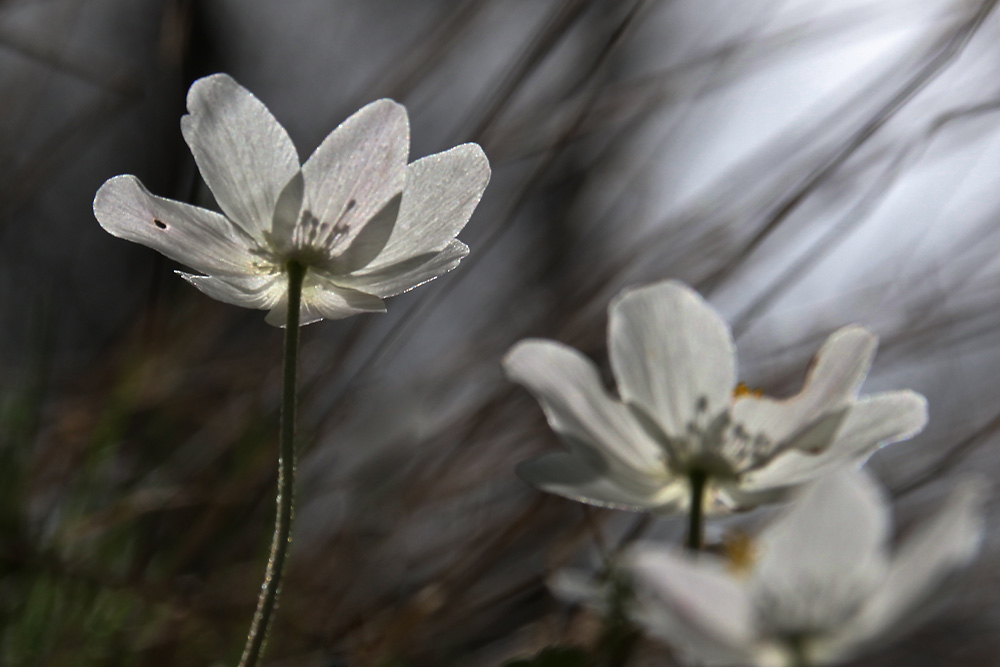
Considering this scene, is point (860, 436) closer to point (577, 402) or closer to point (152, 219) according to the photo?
point (577, 402)

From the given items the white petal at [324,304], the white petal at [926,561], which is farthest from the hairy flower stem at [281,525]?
the white petal at [926,561]

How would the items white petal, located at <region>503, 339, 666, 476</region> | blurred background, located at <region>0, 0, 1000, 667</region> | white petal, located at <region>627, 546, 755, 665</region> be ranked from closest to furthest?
1. white petal, located at <region>627, 546, 755, 665</region>
2. white petal, located at <region>503, 339, 666, 476</region>
3. blurred background, located at <region>0, 0, 1000, 667</region>

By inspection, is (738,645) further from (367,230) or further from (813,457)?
→ (367,230)

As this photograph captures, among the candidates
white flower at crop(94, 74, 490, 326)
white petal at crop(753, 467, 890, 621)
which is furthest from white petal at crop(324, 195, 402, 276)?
white petal at crop(753, 467, 890, 621)

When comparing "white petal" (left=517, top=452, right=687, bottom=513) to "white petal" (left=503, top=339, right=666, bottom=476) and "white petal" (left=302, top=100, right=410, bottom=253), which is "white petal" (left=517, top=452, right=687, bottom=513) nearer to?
"white petal" (left=503, top=339, right=666, bottom=476)

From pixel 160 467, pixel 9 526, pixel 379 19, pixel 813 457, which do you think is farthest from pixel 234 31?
pixel 813 457
